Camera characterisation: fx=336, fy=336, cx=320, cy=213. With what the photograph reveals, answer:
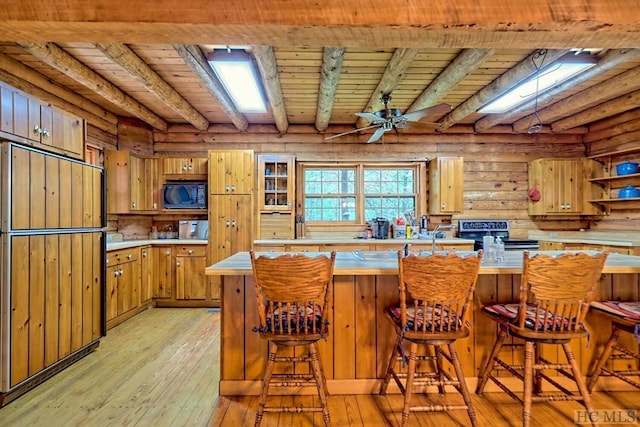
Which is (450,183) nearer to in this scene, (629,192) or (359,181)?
(359,181)

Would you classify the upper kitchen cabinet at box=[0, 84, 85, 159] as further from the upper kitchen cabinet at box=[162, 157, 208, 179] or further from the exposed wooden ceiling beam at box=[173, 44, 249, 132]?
the upper kitchen cabinet at box=[162, 157, 208, 179]

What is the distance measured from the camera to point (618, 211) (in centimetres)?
469

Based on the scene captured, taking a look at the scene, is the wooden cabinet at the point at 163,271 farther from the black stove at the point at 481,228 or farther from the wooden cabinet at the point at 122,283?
the black stove at the point at 481,228

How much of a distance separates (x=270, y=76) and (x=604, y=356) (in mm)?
3280

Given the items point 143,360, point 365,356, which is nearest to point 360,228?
point 365,356

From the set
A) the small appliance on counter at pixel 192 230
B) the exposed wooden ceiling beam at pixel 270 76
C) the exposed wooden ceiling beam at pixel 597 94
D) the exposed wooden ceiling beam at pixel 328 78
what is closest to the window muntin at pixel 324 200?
the exposed wooden ceiling beam at pixel 328 78

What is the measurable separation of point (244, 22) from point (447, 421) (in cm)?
239

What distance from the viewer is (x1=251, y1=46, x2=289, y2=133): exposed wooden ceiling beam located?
2621 mm

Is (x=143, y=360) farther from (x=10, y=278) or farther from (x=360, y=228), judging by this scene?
(x=360, y=228)

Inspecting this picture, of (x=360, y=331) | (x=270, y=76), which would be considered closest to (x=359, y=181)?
(x=270, y=76)

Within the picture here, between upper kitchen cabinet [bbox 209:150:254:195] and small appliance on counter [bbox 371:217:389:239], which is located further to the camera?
small appliance on counter [bbox 371:217:389:239]

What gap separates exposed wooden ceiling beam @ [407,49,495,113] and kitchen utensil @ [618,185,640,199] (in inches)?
113

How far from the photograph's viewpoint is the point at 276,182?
4832 millimetres

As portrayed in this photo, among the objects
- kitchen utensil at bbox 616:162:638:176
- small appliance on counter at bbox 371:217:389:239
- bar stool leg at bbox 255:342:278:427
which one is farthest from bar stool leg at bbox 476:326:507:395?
kitchen utensil at bbox 616:162:638:176
